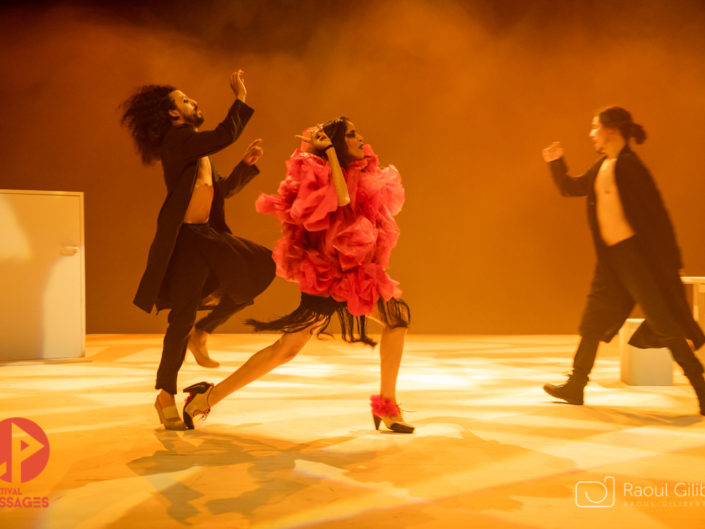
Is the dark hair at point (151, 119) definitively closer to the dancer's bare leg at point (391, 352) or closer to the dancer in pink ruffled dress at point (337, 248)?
the dancer in pink ruffled dress at point (337, 248)

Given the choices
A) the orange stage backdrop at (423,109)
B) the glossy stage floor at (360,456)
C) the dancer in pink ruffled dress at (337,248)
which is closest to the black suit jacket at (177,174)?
the dancer in pink ruffled dress at (337,248)

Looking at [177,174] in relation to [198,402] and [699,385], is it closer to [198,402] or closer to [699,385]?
[198,402]

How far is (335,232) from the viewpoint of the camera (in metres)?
2.59

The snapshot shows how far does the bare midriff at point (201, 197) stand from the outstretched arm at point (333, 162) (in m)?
0.59

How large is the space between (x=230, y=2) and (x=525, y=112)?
2803 millimetres

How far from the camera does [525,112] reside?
21.9ft

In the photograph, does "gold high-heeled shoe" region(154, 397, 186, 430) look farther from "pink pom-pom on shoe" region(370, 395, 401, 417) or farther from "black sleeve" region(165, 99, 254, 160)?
"black sleeve" region(165, 99, 254, 160)

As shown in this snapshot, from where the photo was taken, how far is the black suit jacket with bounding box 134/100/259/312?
2.88 meters

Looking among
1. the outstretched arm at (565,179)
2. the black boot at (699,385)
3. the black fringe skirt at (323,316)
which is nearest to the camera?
the black fringe skirt at (323,316)

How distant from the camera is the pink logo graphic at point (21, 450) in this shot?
2.27 meters

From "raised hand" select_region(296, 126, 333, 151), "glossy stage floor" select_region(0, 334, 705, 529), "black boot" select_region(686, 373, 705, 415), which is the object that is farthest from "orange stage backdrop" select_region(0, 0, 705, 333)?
"raised hand" select_region(296, 126, 333, 151)

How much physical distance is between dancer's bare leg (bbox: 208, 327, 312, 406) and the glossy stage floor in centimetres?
20

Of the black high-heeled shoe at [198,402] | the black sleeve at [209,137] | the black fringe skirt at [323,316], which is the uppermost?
the black sleeve at [209,137]

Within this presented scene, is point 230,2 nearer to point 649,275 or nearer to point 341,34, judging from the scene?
point 341,34
